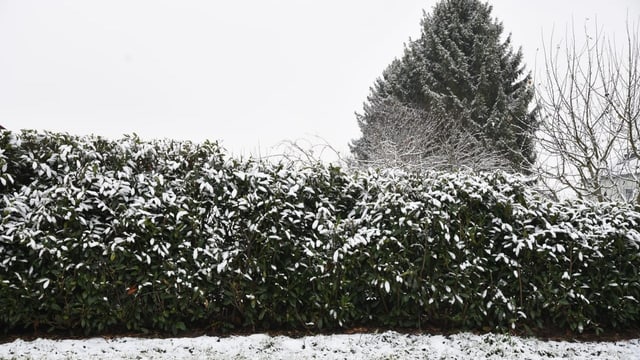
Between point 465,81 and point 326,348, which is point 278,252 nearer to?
point 326,348

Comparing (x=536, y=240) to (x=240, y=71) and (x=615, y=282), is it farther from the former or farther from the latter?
(x=240, y=71)

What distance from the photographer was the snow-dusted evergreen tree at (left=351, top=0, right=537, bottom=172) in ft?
49.1

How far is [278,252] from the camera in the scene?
12.4 ft

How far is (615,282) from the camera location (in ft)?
12.6

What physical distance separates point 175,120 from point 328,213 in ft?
77.7

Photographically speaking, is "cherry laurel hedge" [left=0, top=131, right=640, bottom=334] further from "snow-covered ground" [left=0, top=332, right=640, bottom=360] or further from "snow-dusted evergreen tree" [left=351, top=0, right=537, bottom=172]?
"snow-dusted evergreen tree" [left=351, top=0, right=537, bottom=172]

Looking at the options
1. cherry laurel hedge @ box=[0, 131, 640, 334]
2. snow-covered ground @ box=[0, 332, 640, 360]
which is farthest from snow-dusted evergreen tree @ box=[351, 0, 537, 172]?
snow-covered ground @ box=[0, 332, 640, 360]

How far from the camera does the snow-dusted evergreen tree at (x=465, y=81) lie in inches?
589

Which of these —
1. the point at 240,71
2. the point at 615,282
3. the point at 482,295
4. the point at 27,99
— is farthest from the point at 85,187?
the point at 27,99

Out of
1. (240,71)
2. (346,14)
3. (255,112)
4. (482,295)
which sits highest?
(346,14)

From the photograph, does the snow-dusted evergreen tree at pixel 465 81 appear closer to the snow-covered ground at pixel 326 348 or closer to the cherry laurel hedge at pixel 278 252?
the cherry laurel hedge at pixel 278 252

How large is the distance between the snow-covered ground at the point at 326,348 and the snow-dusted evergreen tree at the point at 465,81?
10850mm

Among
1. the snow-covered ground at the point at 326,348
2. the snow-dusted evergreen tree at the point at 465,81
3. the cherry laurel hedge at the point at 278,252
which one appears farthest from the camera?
the snow-dusted evergreen tree at the point at 465,81

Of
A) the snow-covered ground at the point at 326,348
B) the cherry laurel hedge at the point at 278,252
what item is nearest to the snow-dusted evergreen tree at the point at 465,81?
the cherry laurel hedge at the point at 278,252
